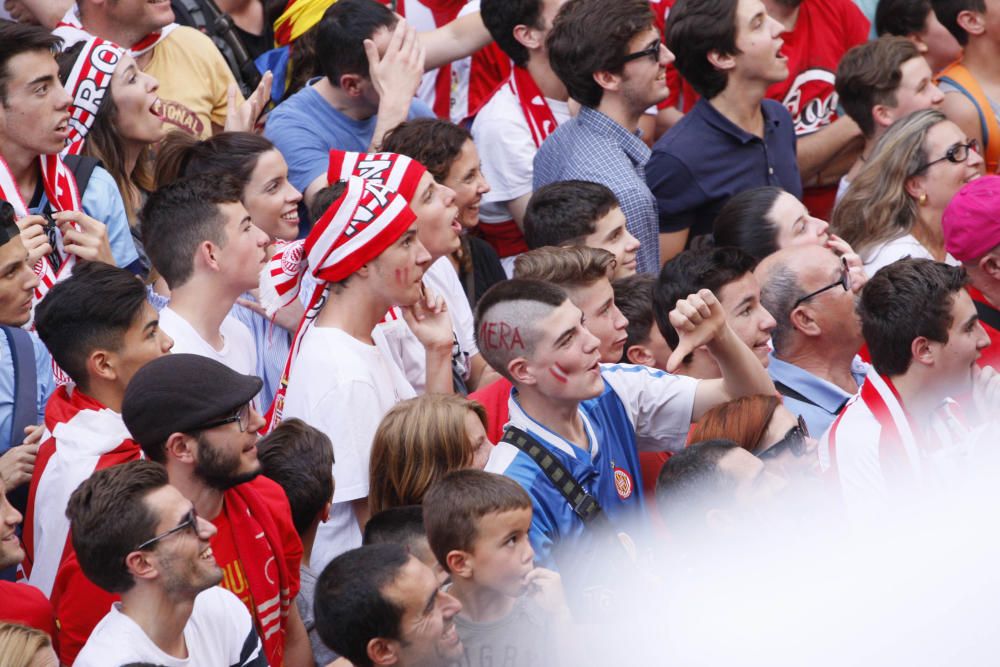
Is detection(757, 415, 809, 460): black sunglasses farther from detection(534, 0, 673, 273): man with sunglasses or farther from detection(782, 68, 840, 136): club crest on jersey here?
detection(782, 68, 840, 136): club crest on jersey

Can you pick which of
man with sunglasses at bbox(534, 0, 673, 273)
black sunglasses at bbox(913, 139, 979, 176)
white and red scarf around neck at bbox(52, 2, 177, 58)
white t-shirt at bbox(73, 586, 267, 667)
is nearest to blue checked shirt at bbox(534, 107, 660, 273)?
man with sunglasses at bbox(534, 0, 673, 273)

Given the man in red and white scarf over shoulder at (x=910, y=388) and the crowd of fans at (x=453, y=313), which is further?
the man in red and white scarf over shoulder at (x=910, y=388)

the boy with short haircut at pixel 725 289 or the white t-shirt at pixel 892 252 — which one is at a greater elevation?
the boy with short haircut at pixel 725 289

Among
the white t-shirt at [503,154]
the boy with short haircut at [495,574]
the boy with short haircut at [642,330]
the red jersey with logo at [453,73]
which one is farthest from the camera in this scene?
the red jersey with logo at [453,73]

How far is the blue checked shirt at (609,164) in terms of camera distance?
6516 millimetres

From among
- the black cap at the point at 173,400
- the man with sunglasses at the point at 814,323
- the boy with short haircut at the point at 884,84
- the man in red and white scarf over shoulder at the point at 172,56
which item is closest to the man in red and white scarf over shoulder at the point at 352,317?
the black cap at the point at 173,400

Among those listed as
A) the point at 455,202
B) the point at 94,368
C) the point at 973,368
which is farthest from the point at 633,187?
the point at 94,368

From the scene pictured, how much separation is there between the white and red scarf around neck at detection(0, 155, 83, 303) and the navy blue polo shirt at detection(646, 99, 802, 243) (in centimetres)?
245

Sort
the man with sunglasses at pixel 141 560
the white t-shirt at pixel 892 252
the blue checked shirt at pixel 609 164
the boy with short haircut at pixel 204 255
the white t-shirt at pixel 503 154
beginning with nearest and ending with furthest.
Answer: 1. the man with sunglasses at pixel 141 560
2. the boy with short haircut at pixel 204 255
3. the white t-shirt at pixel 892 252
4. the blue checked shirt at pixel 609 164
5. the white t-shirt at pixel 503 154

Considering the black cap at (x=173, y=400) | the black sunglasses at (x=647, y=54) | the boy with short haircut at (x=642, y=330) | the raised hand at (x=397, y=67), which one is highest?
the black cap at (x=173, y=400)

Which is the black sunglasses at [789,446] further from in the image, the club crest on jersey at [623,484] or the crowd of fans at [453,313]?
the club crest on jersey at [623,484]

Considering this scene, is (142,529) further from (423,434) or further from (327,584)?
(423,434)

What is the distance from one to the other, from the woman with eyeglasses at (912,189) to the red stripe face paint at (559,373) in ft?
6.79

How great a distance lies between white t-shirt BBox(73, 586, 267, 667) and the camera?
3.82m
